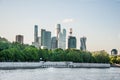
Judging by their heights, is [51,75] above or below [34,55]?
below

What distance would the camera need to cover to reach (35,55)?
152375 mm

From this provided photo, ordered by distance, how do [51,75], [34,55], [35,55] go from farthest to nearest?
1. [35,55]
2. [34,55]
3. [51,75]

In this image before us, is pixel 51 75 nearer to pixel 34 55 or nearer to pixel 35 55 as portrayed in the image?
pixel 34 55

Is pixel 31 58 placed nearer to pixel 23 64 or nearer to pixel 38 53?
pixel 38 53

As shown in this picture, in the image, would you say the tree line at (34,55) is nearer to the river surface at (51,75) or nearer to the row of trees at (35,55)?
the row of trees at (35,55)

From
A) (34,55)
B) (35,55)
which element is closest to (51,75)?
(34,55)

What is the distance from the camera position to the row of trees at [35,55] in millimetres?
138250

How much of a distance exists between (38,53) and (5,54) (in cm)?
2219

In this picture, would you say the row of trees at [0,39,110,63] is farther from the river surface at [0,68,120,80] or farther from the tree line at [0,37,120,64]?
the river surface at [0,68,120,80]

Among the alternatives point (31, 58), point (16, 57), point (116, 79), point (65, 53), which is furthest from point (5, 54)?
point (116, 79)

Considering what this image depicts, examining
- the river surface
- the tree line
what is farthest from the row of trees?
the river surface

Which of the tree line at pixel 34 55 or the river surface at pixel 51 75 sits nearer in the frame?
the river surface at pixel 51 75

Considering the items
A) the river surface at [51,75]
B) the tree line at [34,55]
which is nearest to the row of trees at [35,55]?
the tree line at [34,55]

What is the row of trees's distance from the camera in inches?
5443
